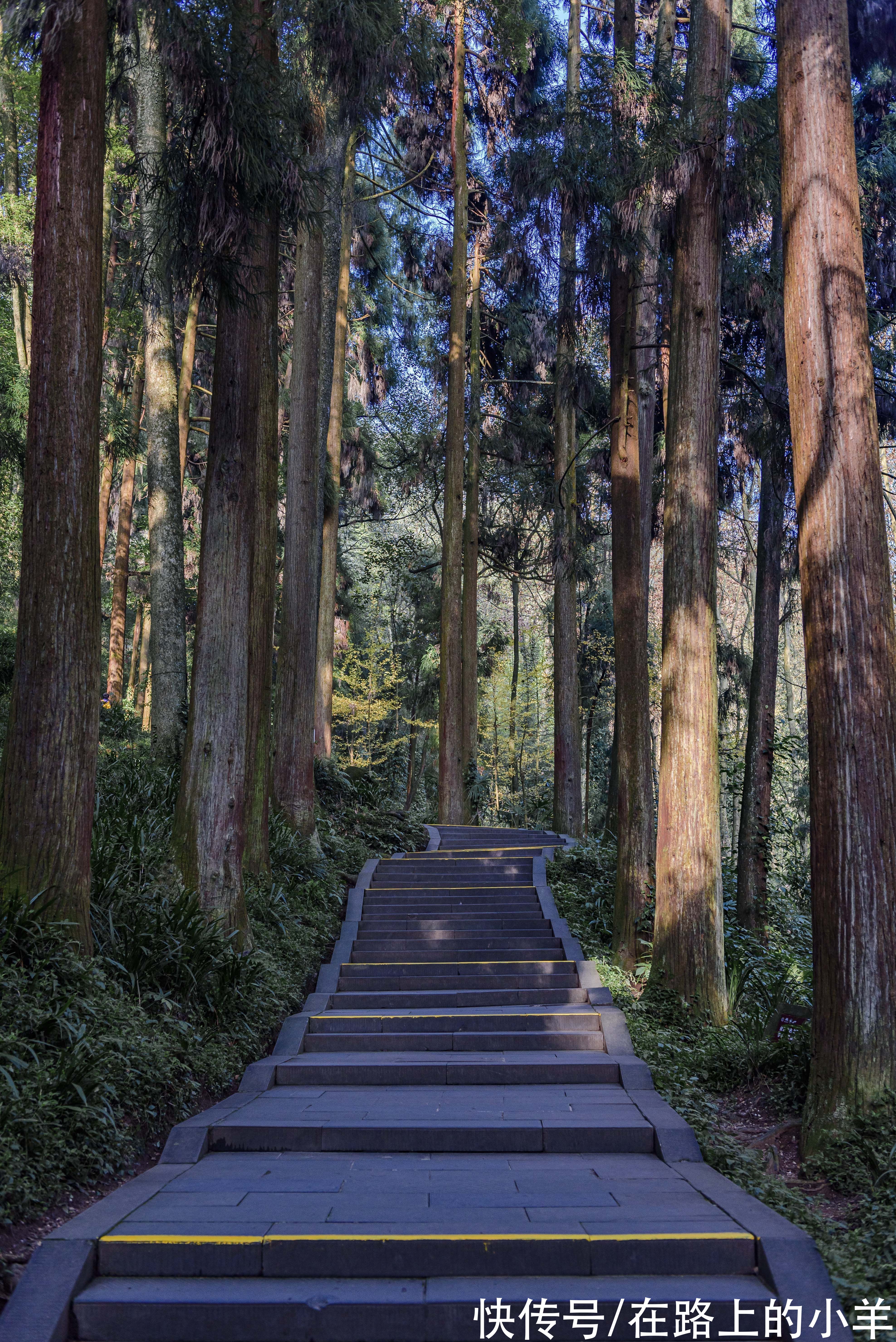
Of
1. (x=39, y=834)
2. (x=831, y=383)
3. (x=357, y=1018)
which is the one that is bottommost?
(x=357, y=1018)

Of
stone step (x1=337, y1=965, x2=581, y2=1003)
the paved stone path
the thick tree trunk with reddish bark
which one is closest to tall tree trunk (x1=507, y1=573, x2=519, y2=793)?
the thick tree trunk with reddish bark

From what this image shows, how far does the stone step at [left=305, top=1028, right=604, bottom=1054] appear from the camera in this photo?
7.76 metres

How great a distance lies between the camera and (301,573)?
12.9 metres

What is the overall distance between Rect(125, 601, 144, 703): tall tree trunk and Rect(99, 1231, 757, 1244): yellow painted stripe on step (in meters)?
23.4

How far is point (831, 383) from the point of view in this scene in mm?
5445

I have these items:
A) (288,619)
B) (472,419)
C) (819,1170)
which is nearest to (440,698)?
(288,619)

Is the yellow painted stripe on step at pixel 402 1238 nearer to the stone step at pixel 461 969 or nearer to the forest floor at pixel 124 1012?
the forest floor at pixel 124 1012

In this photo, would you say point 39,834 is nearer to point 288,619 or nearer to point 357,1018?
point 357,1018

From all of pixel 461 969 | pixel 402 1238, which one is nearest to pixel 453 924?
pixel 461 969

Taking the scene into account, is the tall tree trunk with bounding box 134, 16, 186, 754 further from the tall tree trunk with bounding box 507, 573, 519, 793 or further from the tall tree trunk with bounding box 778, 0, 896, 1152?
the tall tree trunk with bounding box 507, 573, 519, 793

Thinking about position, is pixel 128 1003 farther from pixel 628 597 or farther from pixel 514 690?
pixel 514 690

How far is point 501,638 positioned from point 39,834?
74.2 ft

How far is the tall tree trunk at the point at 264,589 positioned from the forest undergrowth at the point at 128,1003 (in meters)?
0.67

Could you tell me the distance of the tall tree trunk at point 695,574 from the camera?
8.15 metres
